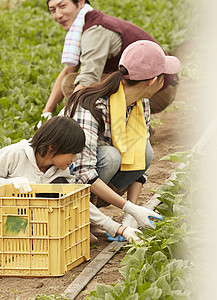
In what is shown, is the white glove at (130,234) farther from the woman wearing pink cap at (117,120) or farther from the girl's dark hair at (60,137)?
the girl's dark hair at (60,137)

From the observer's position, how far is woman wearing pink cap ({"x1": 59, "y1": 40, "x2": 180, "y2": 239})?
3.61 m

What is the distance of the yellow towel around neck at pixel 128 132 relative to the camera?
148 inches

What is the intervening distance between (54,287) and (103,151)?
1.08 m

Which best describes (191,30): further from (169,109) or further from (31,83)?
(31,83)

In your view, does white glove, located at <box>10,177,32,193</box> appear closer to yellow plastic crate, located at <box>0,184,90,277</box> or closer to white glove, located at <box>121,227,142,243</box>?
yellow plastic crate, located at <box>0,184,90,277</box>

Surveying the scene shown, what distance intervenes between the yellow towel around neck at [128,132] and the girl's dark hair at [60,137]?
52 cm

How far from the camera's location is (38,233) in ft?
10.00

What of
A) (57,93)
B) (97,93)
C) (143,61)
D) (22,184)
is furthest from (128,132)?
(57,93)

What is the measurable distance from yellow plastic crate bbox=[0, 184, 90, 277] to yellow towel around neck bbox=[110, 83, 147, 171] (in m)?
0.72

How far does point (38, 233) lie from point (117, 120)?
3.48 feet

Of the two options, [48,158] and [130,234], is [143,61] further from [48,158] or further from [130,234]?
[130,234]

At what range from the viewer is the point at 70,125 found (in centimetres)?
328

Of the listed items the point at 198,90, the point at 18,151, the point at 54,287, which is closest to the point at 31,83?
the point at 198,90

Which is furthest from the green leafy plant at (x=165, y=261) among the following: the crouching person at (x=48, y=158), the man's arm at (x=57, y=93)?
the man's arm at (x=57, y=93)
